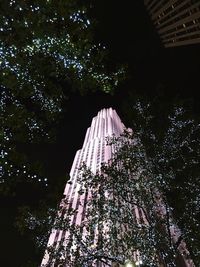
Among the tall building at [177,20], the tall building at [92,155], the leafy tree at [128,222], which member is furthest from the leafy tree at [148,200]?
the tall building at [92,155]

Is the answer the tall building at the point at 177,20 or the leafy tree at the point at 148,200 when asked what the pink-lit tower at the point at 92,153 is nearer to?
the tall building at the point at 177,20

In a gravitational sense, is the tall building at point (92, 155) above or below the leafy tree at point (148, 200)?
above

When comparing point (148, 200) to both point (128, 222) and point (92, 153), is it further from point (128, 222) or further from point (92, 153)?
point (92, 153)

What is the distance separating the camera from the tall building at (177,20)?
3781 cm

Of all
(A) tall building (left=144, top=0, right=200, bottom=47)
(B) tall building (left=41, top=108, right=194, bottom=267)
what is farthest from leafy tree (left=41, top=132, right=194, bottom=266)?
(B) tall building (left=41, top=108, right=194, bottom=267)

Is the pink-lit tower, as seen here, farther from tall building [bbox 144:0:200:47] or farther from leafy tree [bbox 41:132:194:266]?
leafy tree [bbox 41:132:194:266]

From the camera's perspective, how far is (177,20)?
45.8 meters

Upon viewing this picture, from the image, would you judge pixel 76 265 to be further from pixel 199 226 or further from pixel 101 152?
pixel 101 152

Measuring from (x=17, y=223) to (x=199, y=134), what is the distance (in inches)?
445

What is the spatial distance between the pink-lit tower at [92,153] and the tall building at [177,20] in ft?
152

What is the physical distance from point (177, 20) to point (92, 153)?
72.6 metres

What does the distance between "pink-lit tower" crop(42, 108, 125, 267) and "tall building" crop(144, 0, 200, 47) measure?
152ft

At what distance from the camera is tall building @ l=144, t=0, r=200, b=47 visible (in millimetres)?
37812

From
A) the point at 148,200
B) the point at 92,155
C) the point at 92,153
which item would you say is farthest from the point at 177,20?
the point at 92,153
